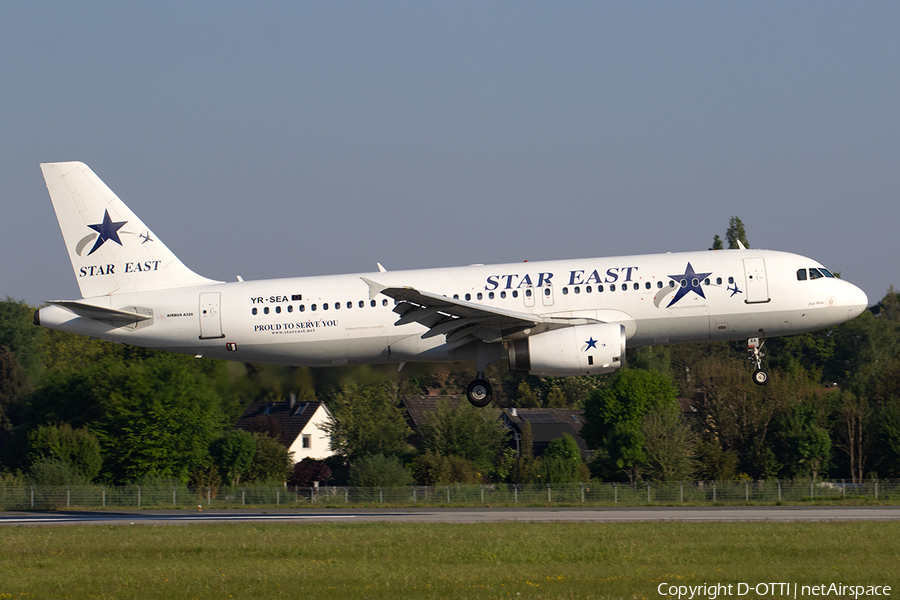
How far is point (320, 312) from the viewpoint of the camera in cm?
3319

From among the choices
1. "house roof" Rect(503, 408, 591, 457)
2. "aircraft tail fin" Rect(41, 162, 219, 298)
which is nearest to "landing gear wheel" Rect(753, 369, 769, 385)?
"aircraft tail fin" Rect(41, 162, 219, 298)

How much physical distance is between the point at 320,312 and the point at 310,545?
809 cm

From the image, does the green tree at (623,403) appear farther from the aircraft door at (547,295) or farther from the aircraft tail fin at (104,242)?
the aircraft tail fin at (104,242)

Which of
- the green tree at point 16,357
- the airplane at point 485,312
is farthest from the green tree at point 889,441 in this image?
the green tree at point 16,357

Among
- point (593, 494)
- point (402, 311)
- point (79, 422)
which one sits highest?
point (402, 311)

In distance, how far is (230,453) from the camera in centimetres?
6225

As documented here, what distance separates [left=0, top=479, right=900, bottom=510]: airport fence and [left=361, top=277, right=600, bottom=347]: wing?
862 inches

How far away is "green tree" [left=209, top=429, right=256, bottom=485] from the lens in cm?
6222

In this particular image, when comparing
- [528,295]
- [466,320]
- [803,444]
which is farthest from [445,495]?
[803,444]

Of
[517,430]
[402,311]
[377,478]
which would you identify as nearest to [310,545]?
[402,311]

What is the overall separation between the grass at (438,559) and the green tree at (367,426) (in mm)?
39224

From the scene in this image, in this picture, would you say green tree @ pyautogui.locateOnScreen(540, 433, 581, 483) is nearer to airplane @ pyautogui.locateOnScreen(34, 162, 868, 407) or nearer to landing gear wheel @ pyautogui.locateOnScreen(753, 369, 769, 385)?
landing gear wheel @ pyautogui.locateOnScreen(753, 369, 769, 385)

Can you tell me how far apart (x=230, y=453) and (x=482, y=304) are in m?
34.2

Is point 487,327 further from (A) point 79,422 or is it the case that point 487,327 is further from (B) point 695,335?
(A) point 79,422
